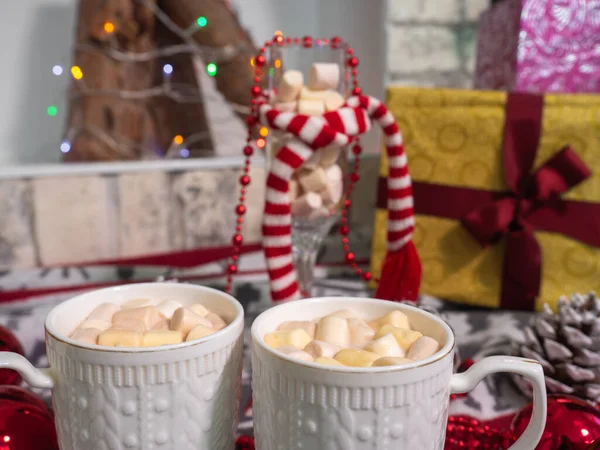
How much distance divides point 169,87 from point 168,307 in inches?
30.5

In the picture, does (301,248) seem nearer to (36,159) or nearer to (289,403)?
(289,403)

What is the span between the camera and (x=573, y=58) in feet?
2.94

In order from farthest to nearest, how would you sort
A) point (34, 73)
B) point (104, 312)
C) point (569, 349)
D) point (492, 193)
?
point (34, 73)
point (492, 193)
point (569, 349)
point (104, 312)

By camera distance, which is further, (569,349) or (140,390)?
(569,349)

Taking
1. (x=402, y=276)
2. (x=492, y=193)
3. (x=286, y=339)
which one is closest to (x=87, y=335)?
(x=286, y=339)

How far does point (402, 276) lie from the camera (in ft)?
A: 2.45

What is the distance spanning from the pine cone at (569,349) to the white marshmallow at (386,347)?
256 mm

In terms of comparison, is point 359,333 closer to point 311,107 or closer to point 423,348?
point 423,348

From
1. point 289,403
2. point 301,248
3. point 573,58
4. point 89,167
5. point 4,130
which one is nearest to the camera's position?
point 289,403

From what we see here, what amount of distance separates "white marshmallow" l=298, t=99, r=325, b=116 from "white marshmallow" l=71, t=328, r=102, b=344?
0.34 meters

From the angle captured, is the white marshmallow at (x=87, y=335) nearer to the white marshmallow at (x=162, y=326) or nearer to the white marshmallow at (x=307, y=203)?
the white marshmallow at (x=162, y=326)

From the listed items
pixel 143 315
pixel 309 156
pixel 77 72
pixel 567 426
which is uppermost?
pixel 77 72

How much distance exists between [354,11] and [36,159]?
2.42 ft

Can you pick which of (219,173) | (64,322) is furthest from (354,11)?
(64,322)
